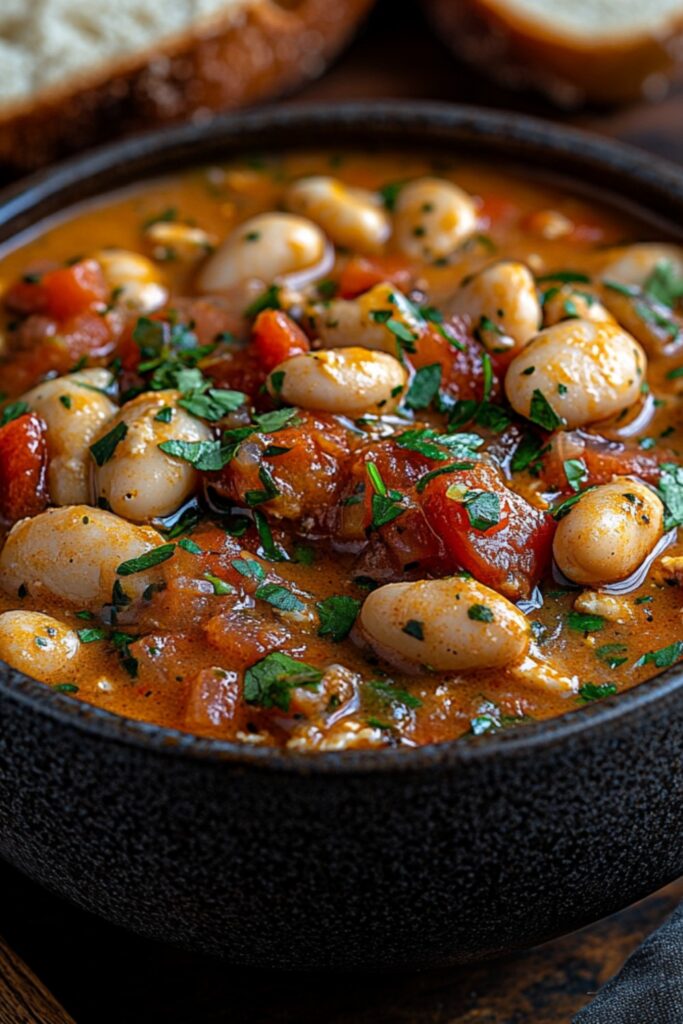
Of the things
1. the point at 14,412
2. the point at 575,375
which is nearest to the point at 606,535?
the point at 575,375

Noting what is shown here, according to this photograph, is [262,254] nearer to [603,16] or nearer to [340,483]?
[340,483]

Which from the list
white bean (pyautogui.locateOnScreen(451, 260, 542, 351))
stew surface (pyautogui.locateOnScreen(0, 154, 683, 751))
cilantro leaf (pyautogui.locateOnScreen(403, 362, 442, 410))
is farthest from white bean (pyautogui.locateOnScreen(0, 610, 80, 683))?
white bean (pyautogui.locateOnScreen(451, 260, 542, 351))

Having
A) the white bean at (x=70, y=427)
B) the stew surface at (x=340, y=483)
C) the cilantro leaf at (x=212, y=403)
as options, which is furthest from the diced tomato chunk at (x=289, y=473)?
the white bean at (x=70, y=427)

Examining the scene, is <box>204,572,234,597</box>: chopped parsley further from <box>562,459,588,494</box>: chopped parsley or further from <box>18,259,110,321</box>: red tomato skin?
<box>18,259,110,321</box>: red tomato skin

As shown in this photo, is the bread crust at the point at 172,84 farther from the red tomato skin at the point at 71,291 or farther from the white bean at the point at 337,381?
the white bean at the point at 337,381

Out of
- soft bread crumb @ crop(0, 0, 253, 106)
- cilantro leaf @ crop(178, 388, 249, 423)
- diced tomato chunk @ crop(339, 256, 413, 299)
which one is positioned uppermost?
soft bread crumb @ crop(0, 0, 253, 106)
